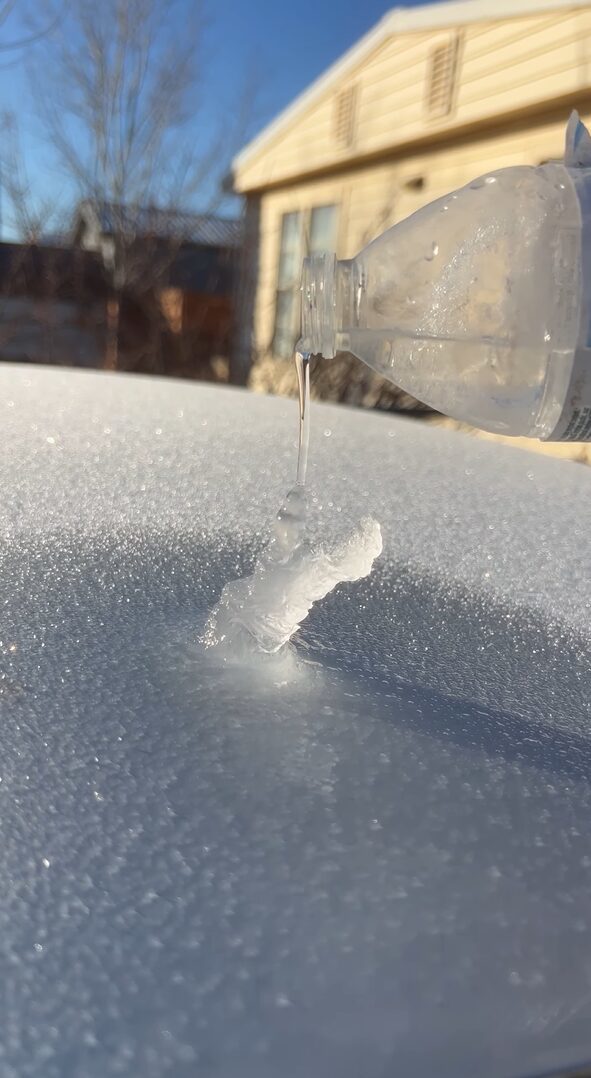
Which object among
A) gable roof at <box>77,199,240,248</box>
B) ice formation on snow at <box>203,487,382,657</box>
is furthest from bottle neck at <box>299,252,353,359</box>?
gable roof at <box>77,199,240,248</box>

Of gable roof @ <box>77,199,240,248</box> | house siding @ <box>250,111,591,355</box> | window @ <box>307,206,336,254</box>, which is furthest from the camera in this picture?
gable roof @ <box>77,199,240,248</box>

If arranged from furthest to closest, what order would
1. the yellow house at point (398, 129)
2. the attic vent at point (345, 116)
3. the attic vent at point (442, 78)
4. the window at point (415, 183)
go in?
the attic vent at point (345, 116) → the window at point (415, 183) → the attic vent at point (442, 78) → the yellow house at point (398, 129)

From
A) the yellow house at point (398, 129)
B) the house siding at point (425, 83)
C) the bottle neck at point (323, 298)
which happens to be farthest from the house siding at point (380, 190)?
the bottle neck at point (323, 298)

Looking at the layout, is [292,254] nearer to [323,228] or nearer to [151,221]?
[323,228]

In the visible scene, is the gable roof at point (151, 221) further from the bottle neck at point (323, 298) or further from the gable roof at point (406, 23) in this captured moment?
the bottle neck at point (323, 298)

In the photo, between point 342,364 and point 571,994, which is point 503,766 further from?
point 342,364

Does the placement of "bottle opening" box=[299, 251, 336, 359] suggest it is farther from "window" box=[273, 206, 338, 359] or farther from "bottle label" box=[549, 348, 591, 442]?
"window" box=[273, 206, 338, 359]
